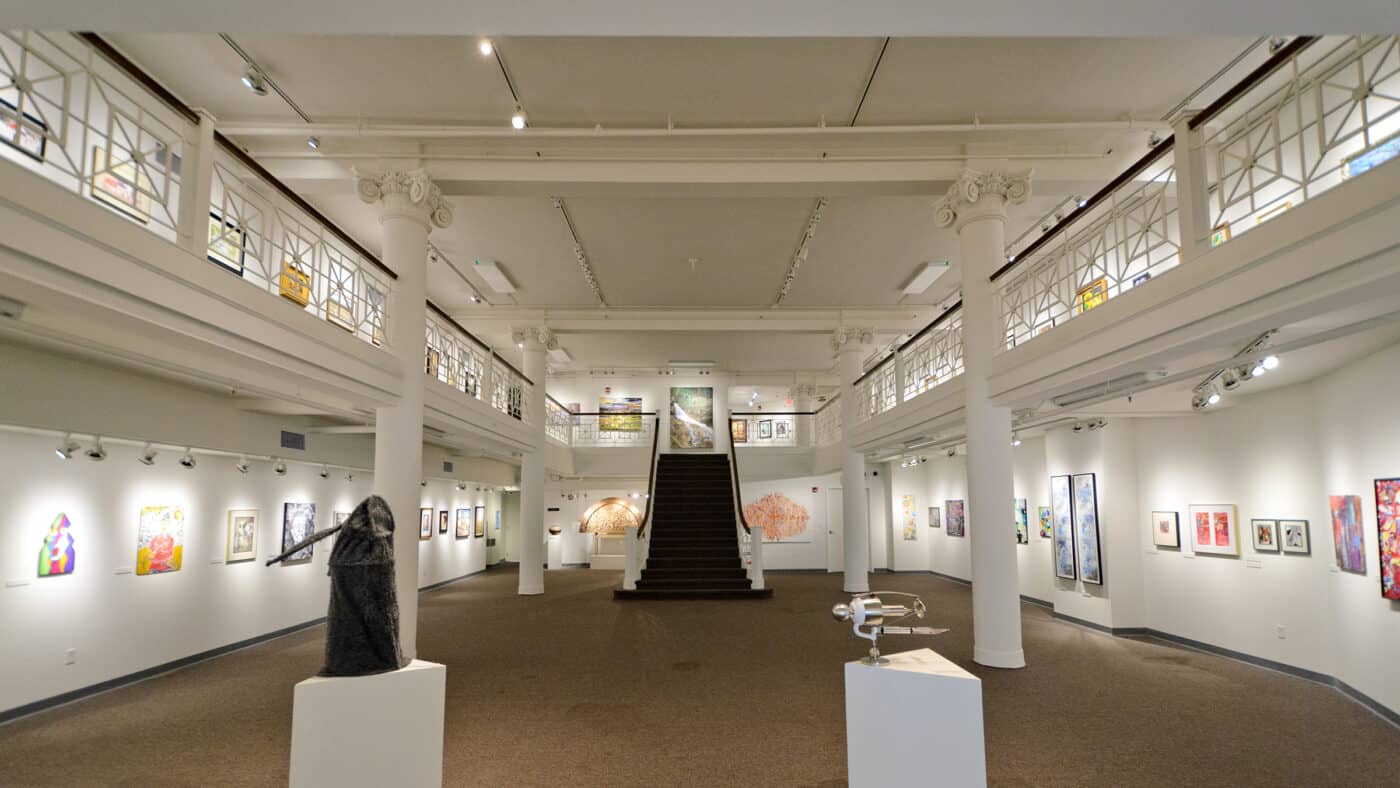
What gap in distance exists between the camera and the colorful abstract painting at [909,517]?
A: 64.7 feet

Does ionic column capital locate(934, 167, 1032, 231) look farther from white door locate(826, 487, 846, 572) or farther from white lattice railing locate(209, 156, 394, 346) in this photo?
white door locate(826, 487, 846, 572)

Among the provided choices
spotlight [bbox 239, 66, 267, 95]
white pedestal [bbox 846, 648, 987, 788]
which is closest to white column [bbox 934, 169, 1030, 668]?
white pedestal [bbox 846, 648, 987, 788]

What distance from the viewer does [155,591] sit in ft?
26.7

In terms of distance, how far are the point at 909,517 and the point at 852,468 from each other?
5.96 meters

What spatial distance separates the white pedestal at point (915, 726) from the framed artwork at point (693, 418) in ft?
56.2

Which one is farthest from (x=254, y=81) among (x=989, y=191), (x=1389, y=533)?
(x=1389, y=533)

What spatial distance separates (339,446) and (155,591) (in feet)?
11.9

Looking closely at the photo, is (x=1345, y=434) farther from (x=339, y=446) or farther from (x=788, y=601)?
(x=339, y=446)

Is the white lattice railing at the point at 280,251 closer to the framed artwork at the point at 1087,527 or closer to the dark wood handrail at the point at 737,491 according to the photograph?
the dark wood handrail at the point at 737,491

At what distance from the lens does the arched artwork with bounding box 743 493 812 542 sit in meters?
20.6

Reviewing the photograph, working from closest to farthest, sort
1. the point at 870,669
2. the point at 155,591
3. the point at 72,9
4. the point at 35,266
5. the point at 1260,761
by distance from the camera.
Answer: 1. the point at 72,9
2. the point at 35,266
3. the point at 870,669
4. the point at 1260,761
5. the point at 155,591

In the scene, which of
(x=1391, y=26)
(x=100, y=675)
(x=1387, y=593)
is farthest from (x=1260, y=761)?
(x=100, y=675)

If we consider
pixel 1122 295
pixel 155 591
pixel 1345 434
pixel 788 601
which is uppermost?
pixel 1122 295

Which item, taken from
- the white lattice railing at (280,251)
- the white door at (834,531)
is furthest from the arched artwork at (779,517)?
the white lattice railing at (280,251)
